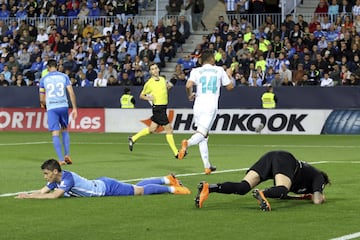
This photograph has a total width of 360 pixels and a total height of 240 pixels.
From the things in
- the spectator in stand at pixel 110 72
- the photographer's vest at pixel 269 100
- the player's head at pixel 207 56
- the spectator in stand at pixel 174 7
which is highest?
the player's head at pixel 207 56

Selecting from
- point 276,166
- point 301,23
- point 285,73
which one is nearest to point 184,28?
point 301,23

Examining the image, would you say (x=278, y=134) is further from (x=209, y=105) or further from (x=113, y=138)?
(x=209, y=105)

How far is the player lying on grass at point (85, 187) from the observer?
12.8 metres

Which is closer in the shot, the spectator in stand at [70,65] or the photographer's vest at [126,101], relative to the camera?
the photographer's vest at [126,101]

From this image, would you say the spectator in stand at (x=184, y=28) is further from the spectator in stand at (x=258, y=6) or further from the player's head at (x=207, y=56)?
the player's head at (x=207, y=56)

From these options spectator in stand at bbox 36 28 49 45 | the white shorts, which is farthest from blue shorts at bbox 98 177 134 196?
spectator in stand at bbox 36 28 49 45

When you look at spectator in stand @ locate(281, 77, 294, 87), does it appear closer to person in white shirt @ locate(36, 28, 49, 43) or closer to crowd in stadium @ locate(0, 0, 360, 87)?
crowd in stadium @ locate(0, 0, 360, 87)

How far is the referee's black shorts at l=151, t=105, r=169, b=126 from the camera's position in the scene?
24.7 metres

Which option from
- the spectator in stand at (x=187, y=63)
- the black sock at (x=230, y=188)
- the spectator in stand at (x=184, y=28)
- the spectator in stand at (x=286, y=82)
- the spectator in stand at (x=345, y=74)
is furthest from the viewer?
the spectator in stand at (x=184, y=28)

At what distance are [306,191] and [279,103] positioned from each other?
22835 millimetres

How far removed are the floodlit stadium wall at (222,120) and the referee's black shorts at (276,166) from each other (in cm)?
2127

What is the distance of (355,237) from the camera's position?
405 inches

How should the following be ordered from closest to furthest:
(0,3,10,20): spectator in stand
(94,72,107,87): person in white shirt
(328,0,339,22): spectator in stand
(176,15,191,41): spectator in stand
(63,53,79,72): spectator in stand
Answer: (328,0,339,22): spectator in stand, (94,72,107,87): person in white shirt, (63,53,79,72): spectator in stand, (176,15,191,41): spectator in stand, (0,3,10,20): spectator in stand

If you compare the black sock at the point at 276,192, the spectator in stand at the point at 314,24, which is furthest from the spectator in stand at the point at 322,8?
the black sock at the point at 276,192
